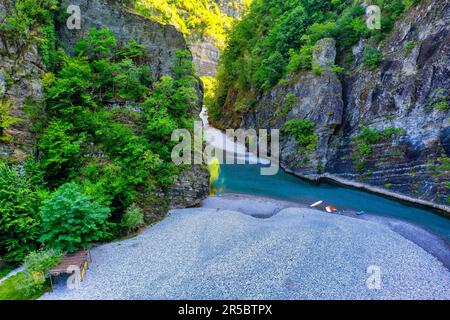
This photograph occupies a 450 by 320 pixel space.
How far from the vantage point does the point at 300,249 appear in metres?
12.6

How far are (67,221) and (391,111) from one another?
Result: 27572mm

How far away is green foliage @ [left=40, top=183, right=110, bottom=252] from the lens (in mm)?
11008

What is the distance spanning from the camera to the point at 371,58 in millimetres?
27906

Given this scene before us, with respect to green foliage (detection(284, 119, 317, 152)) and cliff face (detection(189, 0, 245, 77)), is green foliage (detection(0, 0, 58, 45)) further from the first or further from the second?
cliff face (detection(189, 0, 245, 77))

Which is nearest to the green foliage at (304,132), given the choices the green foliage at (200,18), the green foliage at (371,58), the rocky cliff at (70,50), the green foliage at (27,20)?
the green foliage at (371,58)

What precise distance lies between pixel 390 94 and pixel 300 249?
20878 mm

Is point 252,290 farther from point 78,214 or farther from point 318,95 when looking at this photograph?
point 318,95

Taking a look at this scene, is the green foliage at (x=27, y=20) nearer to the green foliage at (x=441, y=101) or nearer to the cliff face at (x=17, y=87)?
the cliff face at (x=17, y=87)

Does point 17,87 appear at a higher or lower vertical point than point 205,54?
lower

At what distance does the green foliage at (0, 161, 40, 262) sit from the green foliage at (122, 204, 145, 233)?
4.21 metres

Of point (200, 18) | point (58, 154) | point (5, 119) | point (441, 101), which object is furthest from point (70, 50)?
point (200, 18)

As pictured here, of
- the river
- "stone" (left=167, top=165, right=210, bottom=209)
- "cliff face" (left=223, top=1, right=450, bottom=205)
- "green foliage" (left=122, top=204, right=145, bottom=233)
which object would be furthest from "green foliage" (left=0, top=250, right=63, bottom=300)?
"cliff face" (left=223, top=1, right=450, bottom=205)

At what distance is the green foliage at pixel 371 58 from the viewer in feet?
90.6

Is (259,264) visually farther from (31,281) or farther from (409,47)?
(409,47)
